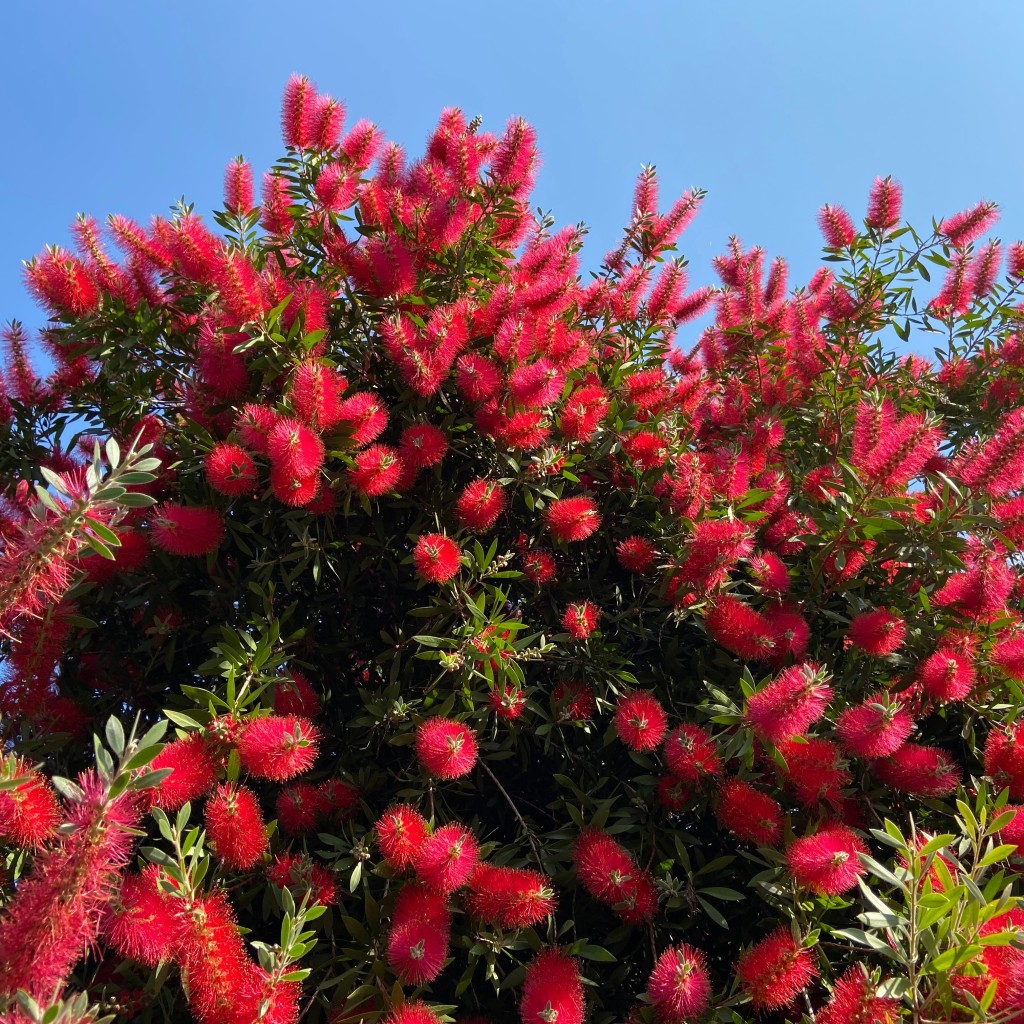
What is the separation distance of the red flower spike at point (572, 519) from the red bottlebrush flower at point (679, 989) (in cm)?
124

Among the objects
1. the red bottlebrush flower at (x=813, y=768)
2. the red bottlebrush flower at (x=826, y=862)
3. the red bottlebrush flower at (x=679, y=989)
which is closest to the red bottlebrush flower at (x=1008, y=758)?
the red bottlebrush flower at (x=813, y=768)

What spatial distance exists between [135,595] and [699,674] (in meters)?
1.85

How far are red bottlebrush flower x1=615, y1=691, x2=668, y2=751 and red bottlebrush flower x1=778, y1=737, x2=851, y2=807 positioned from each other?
34 centimetres

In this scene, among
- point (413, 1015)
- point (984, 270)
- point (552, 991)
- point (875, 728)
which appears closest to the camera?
point (413, 1015)

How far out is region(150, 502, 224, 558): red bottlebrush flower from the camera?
238 cm

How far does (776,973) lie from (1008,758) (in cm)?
101

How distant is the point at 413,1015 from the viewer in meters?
1.87

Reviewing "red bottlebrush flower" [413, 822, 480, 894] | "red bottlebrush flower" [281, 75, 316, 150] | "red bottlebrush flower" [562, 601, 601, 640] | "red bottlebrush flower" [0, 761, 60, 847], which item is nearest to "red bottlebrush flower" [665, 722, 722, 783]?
"red bottlebrush flower" [562, 601, 601, 640]

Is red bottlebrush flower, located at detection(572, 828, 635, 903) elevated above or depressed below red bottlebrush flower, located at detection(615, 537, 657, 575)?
below

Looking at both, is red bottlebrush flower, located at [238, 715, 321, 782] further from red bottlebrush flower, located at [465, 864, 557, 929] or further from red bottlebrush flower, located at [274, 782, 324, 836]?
red bottlebrush flower, located at [465, 864, 557, 929]

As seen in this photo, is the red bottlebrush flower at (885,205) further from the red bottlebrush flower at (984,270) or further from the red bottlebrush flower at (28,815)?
the red bottlebrush flower at (28,815)


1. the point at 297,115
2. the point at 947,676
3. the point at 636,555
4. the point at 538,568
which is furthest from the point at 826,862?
the point at 297,115

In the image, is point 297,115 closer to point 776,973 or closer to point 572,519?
point 572,519

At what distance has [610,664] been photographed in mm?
2736
